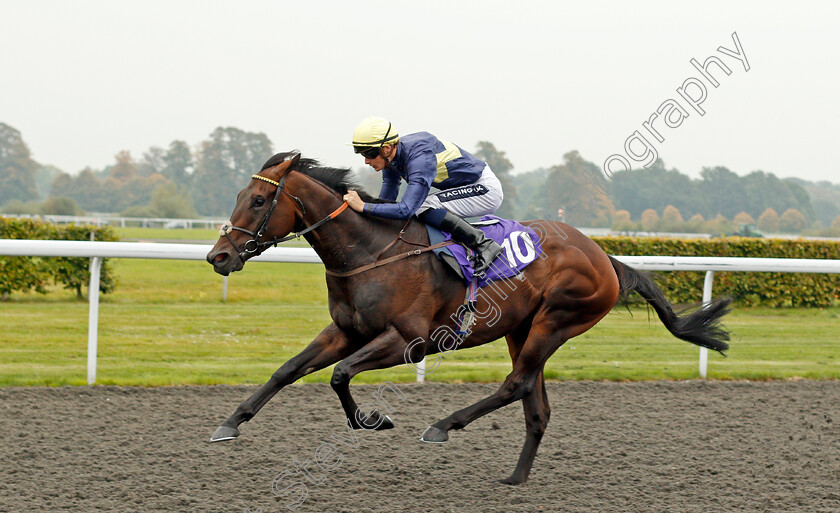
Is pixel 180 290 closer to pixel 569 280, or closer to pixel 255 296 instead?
pixel 255 296

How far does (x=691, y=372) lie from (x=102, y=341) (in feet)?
17.6

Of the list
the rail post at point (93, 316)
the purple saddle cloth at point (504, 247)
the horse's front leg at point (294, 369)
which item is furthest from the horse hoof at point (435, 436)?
the rail post at point (93, 316)

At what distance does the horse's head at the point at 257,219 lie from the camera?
3311 mm

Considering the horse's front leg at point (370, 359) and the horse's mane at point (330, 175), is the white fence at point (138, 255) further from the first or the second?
the horse's front leg at point (370, 359)

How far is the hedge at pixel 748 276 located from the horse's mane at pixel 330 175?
746cm

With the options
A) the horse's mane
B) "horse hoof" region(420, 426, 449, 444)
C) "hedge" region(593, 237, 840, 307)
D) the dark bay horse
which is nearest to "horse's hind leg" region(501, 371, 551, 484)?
the dark bay horse

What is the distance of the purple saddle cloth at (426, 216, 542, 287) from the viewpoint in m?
3.76

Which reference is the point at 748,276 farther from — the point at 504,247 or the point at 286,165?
the point at 286,165

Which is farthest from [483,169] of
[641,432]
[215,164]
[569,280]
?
[215,164]

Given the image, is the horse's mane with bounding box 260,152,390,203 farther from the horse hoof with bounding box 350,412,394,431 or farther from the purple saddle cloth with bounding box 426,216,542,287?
the horse hoof with bounding box 350,412,394,431

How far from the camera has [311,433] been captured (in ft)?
15.2

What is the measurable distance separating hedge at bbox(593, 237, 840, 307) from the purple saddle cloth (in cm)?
687

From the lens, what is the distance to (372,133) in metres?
3.59

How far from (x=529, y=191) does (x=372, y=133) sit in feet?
51.6
